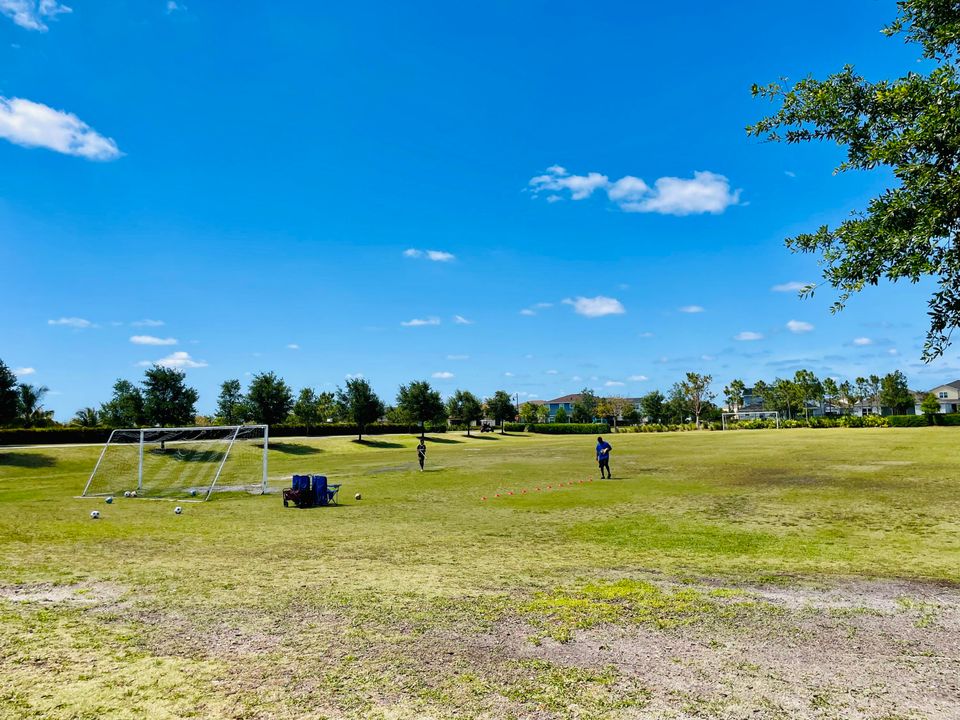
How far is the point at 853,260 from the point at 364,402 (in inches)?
2888

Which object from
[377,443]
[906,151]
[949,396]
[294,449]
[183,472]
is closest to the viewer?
[906,151]

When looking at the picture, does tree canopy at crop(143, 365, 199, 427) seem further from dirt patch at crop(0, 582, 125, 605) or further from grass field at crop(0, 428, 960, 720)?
dirt patch at crop(0, 582, 125, 605)

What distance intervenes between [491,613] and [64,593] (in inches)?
287

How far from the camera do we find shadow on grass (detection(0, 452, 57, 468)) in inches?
1641

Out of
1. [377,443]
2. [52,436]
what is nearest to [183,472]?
[52,436]

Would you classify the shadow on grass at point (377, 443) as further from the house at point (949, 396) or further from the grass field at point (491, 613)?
the house at point (949, 396)

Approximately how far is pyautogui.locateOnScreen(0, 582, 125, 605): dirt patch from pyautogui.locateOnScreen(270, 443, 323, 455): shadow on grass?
49841 mm

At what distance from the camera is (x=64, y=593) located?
9.89 m

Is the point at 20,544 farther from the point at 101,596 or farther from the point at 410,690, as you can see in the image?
the point at 410,690

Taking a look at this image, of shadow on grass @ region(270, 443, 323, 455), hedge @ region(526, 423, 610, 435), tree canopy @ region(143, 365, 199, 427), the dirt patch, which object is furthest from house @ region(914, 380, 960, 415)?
the dirt patch

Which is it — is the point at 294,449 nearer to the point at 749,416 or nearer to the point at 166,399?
the point at 166,399

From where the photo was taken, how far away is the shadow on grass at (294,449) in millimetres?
59991

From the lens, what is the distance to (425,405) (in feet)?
283

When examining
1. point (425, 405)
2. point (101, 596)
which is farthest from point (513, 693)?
point (425, 405)
